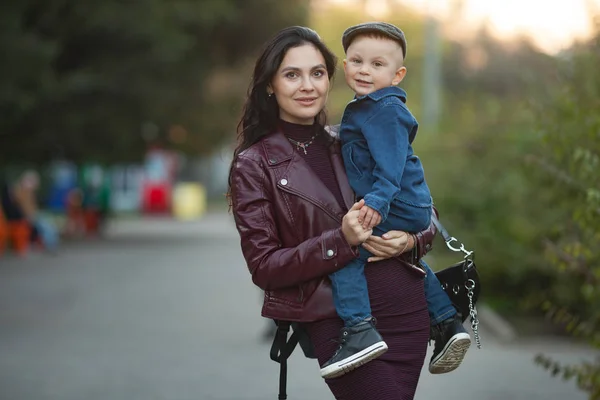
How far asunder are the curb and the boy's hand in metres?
9.01

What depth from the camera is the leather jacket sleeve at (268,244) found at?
359 centimetres

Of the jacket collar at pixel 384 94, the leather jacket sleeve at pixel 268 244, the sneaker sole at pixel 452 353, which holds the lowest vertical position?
the sneaker sole at pixel 452 353

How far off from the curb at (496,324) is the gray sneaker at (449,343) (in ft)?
27.8

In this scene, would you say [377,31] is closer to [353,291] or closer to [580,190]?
[353,291]

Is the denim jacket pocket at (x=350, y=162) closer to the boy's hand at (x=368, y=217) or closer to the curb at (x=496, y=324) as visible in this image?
the boy's hand at (x=368, y=217)

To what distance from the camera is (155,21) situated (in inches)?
962

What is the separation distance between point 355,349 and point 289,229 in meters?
0.46

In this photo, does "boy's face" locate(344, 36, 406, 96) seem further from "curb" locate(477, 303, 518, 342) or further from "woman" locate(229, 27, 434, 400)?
"curb" locate(477, 303, 518, 342)

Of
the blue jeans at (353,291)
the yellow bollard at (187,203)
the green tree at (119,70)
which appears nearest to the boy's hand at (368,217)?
the blue jeans at (353,291)

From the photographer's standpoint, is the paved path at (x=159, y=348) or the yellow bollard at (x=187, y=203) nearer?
the paved path at (x=159, y=348)

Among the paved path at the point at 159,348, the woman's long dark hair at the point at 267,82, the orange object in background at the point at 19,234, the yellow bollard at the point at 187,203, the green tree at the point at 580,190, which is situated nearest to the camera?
the woman's long dark hair at the point at 267,82

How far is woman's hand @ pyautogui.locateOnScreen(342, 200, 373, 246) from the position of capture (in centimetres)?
355

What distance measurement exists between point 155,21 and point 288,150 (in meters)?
21.2

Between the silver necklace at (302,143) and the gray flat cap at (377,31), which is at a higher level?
the gray flat cap at (377,31)
